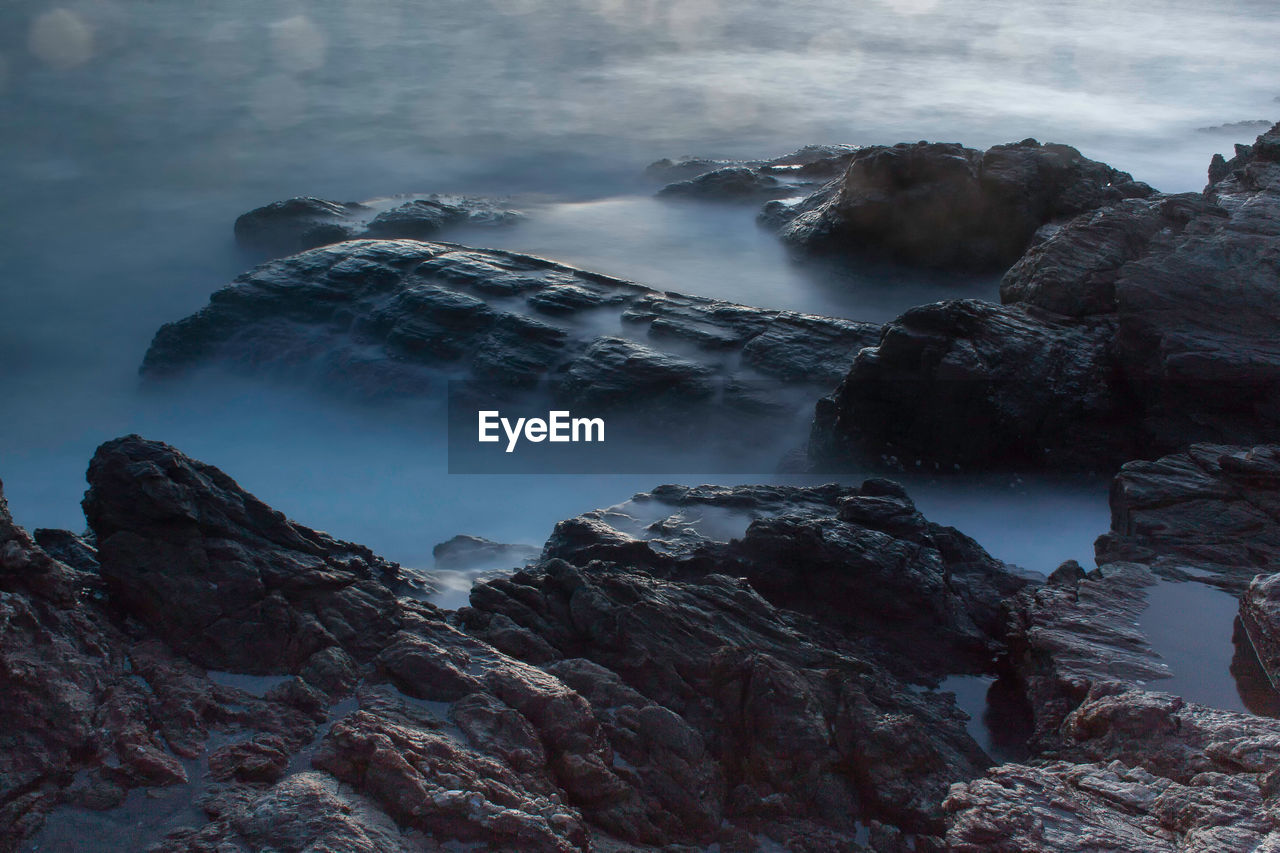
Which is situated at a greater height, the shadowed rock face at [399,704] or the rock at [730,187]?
the rock at [730,187]

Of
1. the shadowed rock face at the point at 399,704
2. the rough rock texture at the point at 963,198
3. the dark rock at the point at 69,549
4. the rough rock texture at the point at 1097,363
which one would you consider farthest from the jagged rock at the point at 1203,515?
the rough rock texture at the point at 963,198

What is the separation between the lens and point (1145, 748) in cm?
548

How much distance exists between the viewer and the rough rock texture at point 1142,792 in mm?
4547

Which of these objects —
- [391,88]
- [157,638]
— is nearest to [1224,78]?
[391,88]

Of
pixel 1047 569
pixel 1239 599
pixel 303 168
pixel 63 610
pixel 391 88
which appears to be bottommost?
pixel 1047 569

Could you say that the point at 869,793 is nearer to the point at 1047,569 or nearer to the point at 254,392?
the point at 1047,569

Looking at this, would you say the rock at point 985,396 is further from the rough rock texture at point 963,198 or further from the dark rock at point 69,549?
the dark rock at point 69,549

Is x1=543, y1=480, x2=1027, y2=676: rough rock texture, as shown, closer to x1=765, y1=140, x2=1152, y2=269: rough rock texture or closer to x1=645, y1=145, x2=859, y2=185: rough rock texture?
x1=765, y1=140, x2=1152, y2=269: rough rock texture

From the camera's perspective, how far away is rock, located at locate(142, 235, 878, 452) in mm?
14406

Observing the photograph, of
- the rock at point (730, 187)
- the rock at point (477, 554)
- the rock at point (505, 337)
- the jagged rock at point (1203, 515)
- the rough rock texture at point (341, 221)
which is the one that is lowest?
the rock at point (477, 554)

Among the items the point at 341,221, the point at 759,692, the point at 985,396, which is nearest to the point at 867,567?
the point at 759,692

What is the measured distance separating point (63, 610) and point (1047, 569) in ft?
31.8

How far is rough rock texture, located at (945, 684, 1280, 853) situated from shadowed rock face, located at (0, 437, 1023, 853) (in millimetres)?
793

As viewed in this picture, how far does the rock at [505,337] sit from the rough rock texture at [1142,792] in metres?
8.38
